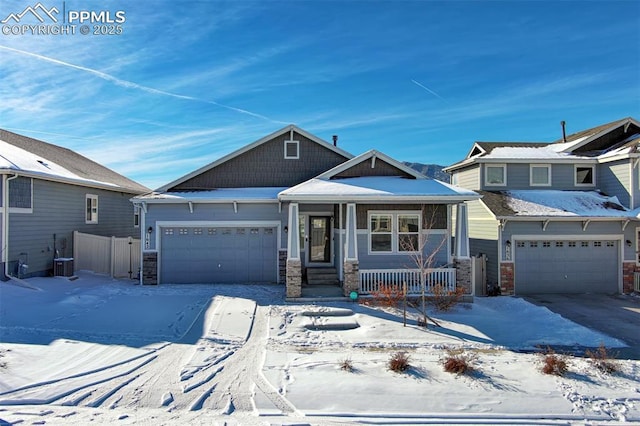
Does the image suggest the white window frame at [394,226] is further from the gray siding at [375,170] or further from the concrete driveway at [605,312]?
the concrete driveway at [605,312]

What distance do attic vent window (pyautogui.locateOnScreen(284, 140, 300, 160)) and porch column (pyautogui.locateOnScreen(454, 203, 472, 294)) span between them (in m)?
6.58

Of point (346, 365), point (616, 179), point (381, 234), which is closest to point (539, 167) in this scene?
point (616, 179)

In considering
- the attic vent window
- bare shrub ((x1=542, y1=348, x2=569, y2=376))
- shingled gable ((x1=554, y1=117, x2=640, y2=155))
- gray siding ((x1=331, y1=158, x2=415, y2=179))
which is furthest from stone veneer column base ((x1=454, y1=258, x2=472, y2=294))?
shingled gable ((x1=554, y1=117, x2=640, y2=155))

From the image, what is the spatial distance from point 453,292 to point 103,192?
1548 cm

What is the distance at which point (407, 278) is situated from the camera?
12203 millimetres

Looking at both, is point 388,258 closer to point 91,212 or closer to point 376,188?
point 376,188

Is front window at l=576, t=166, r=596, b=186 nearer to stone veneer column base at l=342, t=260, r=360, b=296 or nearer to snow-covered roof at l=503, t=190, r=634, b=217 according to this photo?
Answer: snow-covered roof at l=503, t=190, r=634, b=217

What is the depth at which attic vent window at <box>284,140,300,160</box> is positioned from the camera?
15742 mm

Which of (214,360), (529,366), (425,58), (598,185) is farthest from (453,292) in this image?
(598,185)

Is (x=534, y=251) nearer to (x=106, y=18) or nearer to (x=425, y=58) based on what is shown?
(x=425, y=58)

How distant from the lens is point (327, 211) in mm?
14812

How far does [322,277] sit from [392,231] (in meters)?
2.82

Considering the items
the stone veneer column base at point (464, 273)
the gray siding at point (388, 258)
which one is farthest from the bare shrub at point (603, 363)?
the gray siding at point (388, 258)

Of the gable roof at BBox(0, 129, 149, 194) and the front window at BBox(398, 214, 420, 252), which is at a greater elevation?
the gable roof at BBox(0, 129, 149, 194)
